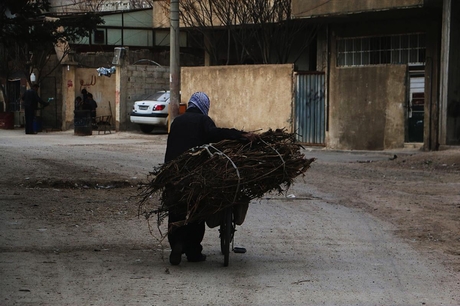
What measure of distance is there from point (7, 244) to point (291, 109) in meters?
19.2

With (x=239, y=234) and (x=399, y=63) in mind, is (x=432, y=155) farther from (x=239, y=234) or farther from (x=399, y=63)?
(x=239, y=234)

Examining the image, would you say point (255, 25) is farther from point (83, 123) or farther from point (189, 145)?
point (189, 145)

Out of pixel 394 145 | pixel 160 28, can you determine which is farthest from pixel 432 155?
pixel 160 28

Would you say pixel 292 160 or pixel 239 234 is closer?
pixel 292 160

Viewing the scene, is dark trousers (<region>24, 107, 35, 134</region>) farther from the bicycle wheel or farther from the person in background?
the bicycle wheel

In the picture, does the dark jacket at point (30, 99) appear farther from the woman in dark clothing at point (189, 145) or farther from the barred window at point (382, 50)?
the woman in dark clothing at point (189, 145)

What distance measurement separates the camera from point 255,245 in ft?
30.6

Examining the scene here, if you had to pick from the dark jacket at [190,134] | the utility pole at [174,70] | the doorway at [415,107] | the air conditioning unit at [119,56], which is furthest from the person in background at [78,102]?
the dark jacket at [190,134]

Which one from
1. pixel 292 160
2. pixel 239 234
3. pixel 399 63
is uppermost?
pixel 399 63

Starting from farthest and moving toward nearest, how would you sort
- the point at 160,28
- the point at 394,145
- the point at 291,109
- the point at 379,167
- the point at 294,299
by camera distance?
1. the point at 160,28
2. the point at 291,109
3. the point at 394,145
4. the point at 379,167
5. the point at 294,299

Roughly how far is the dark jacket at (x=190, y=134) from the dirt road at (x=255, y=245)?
1.14 meters

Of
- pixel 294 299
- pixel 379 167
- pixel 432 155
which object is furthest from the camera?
pixel 432 155

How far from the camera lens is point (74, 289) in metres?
6.83

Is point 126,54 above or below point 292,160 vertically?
above
